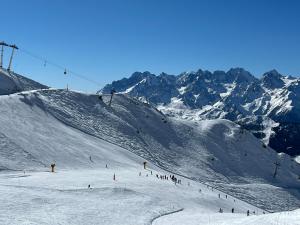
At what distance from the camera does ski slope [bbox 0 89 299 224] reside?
42125 millimetres

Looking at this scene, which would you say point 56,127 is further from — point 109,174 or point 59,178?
point 59,178

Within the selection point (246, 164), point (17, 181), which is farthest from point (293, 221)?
point (246, 164)

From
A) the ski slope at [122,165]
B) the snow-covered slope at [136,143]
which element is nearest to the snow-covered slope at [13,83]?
the snow-covered slope at [136,143]

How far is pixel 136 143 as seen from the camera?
114m

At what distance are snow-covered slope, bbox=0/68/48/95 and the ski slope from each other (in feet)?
26.7

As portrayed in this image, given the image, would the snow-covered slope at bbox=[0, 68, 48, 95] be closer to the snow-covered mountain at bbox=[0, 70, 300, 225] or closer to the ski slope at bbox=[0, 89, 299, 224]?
the snow-covered mountain at bbox=[0, 70, 300, 225]

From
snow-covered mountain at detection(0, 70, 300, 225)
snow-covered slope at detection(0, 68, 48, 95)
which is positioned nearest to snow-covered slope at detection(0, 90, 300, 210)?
snow-covered mountain at detection(0, 70, 300, 225)

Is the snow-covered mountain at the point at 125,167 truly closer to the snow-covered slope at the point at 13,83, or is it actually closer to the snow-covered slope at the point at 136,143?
the snow-covered slope at the point at 136,143

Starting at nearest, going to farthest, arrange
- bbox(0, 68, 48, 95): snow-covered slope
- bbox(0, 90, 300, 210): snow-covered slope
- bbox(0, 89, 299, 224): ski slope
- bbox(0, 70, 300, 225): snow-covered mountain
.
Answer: bbox(0, 70, 300, 225): snow-covered mountain
bbox(0, 89, 299, 224): ski slope
bbox(0, 90, 300, 210): snow-covered slope
bbox(0, 68, 48, 95): snow-covered slope

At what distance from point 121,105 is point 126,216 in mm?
96766

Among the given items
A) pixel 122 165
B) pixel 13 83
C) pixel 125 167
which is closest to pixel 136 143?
pixel 122 165

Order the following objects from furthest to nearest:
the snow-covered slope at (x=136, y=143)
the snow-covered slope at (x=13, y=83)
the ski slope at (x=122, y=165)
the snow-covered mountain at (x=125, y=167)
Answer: the snow-covered slope at (x=13, y=83), the snow-covered slope at (x=136, y=143), the ski slope at (x=122, y=165), the snow-covered mountain at (x=125, y=167)

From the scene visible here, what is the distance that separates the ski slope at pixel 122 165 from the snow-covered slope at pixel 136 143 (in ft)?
1.11

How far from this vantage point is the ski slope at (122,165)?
4212cm
